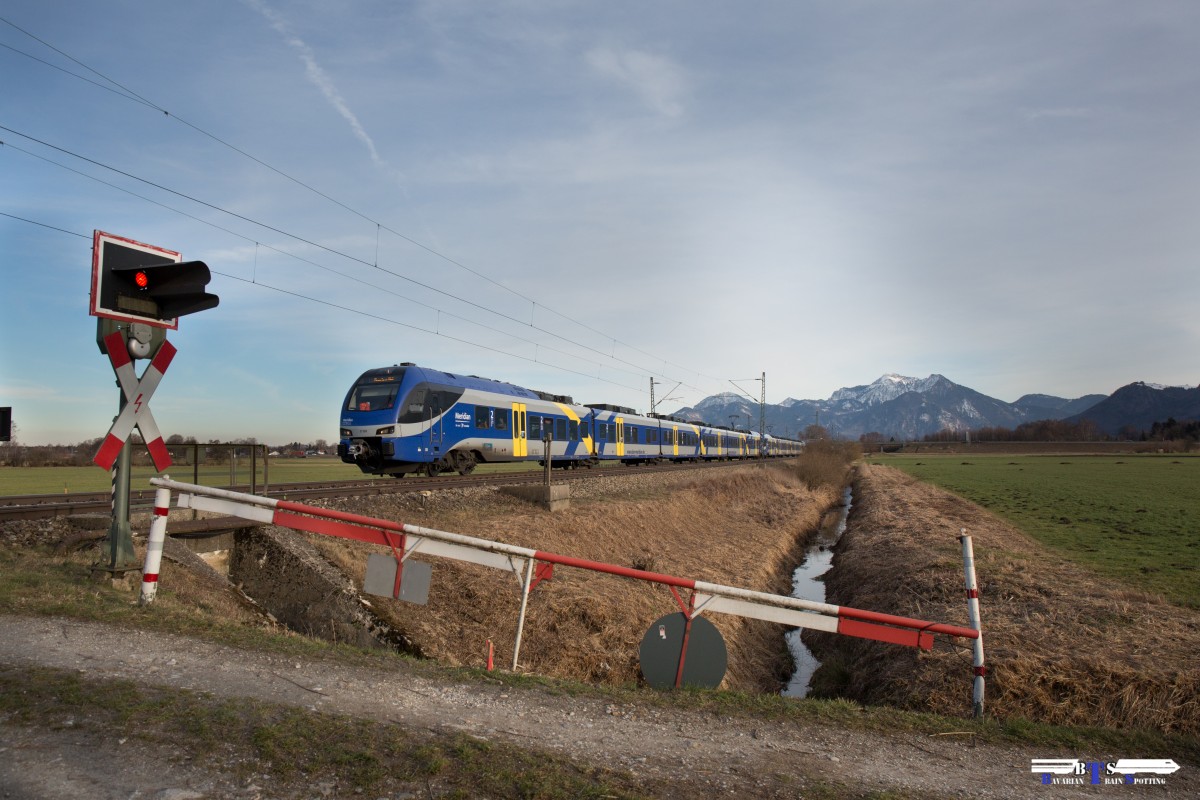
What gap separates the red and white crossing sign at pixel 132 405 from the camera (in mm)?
6211

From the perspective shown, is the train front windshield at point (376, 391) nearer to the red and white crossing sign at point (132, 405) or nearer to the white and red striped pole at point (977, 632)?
the red and white crossing sign at point (132, 405)

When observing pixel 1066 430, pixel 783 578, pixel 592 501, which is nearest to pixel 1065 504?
pixel 783 578

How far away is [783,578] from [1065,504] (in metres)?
16.9

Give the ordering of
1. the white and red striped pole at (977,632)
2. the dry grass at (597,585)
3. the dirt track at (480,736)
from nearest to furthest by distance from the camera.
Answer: the dirt track at (480,736) → the white and red striped pole at (977,632) → the dry grass at (597,585)

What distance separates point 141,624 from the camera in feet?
17.2

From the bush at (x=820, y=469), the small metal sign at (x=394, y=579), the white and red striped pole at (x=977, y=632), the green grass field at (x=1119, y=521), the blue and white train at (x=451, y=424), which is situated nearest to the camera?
the white and red striped pole at (x=977, y=632)

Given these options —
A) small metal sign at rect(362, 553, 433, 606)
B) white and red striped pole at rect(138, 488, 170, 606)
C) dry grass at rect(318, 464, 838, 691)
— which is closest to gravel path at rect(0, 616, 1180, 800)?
white and red striped pole at rect(138, 488, 170, 606)

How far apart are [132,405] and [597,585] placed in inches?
288

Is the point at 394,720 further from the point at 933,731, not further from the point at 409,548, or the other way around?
the point at 933,731

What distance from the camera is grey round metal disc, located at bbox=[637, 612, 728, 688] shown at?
17.6ft

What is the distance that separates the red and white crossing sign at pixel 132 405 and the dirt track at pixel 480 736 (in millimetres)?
1624

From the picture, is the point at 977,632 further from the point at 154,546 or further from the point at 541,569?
the point at 154,546

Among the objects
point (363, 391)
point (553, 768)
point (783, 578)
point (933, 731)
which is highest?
point (363, 391)

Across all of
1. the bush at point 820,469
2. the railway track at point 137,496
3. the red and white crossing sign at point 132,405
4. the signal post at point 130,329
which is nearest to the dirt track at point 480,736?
the signal post at point 130,329
